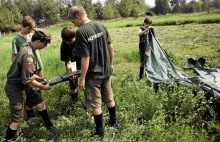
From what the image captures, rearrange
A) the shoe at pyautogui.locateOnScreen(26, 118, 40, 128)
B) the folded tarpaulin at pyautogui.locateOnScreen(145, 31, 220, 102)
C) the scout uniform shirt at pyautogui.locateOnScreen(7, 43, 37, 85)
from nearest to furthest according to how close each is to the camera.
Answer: the scout uniform shirt at pyautogui.locateOnScreen(7, 43, 37, 85), the shoe at pyautogui.locateOnScreen(26, 118, 40, 128), the folded tarpaulin at pyautogui.locateOnScreen(145, 31, 220, 102)

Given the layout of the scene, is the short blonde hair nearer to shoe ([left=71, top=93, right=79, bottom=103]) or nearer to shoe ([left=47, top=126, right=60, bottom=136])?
shoe ([left=47, top=126, right=60, bottom=136])

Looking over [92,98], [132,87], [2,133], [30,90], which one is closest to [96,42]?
[92,98]

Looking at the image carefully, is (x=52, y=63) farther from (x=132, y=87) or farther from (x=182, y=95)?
(x=182, y=95)

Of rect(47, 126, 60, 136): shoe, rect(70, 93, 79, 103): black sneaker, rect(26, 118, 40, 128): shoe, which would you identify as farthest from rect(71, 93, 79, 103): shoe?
rect(47, 126, 60, 136): shoe

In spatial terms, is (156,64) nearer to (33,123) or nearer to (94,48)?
(94,48)

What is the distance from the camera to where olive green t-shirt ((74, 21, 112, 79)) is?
9.98 feet

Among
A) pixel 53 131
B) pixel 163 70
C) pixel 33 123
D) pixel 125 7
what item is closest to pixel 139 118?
pixel 53 131

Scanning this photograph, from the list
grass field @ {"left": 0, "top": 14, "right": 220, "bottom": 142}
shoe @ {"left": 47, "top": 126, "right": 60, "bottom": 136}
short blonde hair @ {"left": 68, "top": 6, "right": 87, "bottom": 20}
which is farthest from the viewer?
shoe @ {"left": 47, "top": 126, "right": 60, "bottom": 136}

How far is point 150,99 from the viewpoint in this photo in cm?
385

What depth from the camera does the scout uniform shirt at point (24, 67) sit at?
2.87 meters

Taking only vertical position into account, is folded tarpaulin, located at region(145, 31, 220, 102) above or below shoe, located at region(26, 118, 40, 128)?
above

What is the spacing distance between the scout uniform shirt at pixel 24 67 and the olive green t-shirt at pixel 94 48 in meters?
0.58

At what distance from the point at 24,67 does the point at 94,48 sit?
0.93 m

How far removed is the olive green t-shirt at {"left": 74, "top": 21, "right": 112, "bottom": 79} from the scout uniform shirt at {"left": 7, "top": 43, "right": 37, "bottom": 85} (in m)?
0.58
